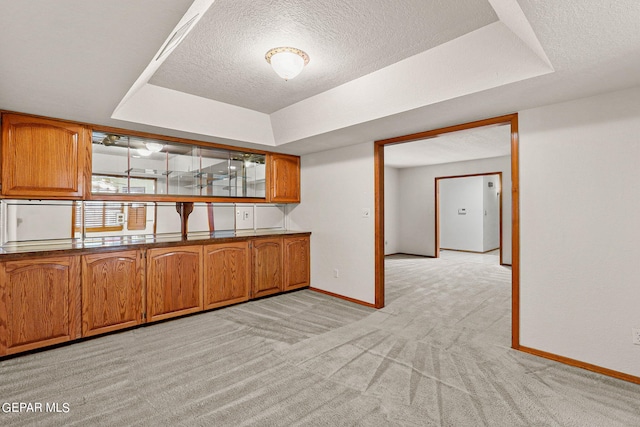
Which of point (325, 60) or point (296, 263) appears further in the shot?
point (296, 263)

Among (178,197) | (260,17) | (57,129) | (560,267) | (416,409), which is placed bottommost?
(416,409)

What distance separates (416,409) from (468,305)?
7.89 ft

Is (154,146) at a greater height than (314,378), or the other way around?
(154,146)

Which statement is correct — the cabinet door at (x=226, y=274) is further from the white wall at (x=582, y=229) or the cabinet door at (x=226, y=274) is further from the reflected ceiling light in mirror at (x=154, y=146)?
the white wall at (x=582, y=229)

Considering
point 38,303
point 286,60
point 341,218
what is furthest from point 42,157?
point 341,218

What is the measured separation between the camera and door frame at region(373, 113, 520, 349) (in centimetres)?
266

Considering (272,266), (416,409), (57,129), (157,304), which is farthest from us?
(272,266)

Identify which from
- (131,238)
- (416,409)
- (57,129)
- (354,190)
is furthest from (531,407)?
(57,129)

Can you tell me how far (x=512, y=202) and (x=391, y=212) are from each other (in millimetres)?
5349

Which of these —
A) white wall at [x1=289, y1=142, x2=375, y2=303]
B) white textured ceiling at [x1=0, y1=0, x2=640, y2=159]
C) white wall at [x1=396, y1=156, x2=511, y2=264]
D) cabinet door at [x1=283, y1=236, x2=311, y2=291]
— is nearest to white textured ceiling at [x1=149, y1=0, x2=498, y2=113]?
white textured ceiling at [x1=0, y1=0, x2=640, y2=159]

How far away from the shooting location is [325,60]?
242cm

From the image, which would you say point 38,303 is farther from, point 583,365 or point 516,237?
point 583,365

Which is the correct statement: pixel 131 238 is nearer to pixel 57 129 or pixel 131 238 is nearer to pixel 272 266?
pixel 57 129

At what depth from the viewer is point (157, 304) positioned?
3.24 meters
